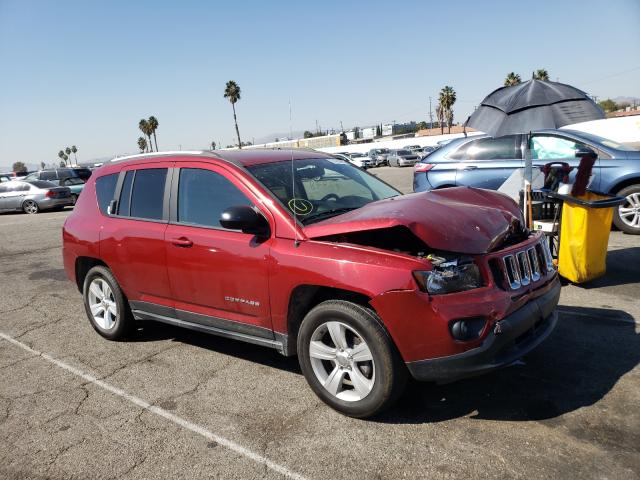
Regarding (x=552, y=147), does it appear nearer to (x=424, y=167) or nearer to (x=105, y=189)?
(x=424, y=167)

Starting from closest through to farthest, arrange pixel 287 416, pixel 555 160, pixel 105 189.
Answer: pixel 287 416 < pixel 105 189 < pixel 555 160

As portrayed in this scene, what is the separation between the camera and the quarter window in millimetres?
3885

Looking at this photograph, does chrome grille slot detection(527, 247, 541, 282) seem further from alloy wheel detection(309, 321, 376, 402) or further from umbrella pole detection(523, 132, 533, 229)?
umbrella pole detection(523, 132, 533, 229)

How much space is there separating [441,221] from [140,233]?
2.58 m

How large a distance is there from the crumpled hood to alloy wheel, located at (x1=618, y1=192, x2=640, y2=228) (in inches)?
202

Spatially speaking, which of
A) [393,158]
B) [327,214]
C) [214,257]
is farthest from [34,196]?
[393,158]

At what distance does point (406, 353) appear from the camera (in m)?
2.98

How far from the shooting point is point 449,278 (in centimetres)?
297

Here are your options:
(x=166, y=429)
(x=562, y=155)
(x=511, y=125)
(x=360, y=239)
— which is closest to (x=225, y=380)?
(x=166, y=429)

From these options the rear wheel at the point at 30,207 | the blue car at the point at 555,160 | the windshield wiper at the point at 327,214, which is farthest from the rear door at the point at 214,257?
the rear wheel at the point at 30,207

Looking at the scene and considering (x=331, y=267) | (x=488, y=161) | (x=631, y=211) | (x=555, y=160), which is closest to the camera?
(x=331, y=267)

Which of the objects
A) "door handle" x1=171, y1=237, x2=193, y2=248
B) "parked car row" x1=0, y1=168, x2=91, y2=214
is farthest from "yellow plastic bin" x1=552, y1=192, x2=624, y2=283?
"parked car row" x1=0, y1=168, x2=91, y2=214

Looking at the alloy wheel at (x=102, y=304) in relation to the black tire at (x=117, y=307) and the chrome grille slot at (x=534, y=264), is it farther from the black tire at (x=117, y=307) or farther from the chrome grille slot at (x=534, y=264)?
the chrome grille slot at (x=534, y=264)

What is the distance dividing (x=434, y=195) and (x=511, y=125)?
289cm
